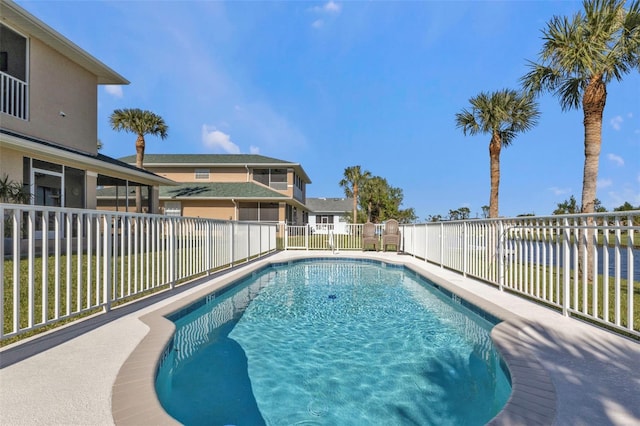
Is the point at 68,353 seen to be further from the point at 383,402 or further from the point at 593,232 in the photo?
the point at 593,232

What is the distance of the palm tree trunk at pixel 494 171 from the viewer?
42.7ft

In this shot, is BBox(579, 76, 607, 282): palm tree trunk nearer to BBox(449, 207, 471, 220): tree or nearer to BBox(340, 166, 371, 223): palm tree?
BBox(340, 166, 371, 223): palm tree

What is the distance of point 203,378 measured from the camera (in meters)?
3.06

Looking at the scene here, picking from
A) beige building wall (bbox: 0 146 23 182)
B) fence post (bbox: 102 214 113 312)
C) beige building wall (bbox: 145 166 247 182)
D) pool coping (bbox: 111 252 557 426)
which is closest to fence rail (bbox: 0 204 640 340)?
fence post (bbox: 102 214 113 312)

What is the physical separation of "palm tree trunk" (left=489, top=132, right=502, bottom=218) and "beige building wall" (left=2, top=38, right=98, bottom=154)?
51.6ft

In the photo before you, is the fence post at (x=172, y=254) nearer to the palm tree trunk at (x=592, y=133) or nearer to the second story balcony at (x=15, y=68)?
the second story balcony at (x=15, y=68)

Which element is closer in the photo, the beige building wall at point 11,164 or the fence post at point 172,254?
the fence post at point 172,254

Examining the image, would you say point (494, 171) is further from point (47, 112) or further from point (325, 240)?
point (47, 112)

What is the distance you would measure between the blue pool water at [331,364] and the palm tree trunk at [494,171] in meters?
8.40

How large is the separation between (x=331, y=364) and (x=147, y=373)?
174cm

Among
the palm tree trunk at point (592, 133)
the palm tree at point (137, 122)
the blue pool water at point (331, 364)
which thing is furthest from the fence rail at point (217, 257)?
the palm tree at point (137, 122)

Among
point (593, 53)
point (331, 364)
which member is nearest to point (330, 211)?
point (593, 53)

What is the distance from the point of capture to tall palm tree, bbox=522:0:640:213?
23.5ft

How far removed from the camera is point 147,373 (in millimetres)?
2555
